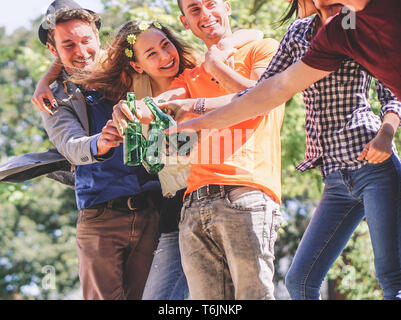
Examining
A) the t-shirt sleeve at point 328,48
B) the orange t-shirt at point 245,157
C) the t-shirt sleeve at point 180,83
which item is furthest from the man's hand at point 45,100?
the t-shirt sleeve at point 328,48

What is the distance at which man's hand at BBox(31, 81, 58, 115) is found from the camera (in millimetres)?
3072

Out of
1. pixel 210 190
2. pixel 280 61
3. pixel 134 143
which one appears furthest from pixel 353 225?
pixel 134 143

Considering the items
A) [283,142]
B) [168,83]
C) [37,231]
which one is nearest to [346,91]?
[168,83]

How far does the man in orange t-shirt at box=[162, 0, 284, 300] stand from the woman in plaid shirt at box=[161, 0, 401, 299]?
16 cm

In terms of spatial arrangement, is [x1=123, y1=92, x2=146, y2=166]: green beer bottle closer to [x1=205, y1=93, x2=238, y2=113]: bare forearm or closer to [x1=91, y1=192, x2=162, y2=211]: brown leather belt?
[x1=205, y1=93, x2=238, y2=113]: bare forearm

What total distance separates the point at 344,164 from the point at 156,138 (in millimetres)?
840

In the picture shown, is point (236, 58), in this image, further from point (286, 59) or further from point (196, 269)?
point (196, 269)

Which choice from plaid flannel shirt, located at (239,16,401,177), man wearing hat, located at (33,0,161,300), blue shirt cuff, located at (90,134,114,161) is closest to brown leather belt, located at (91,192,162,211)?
man wearing hat, located at (33,0,161,300)

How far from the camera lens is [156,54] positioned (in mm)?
2934

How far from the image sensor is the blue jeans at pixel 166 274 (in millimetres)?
2828

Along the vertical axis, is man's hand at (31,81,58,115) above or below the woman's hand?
above

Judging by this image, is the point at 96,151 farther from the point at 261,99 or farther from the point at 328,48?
the point at 328,48
